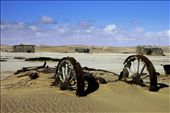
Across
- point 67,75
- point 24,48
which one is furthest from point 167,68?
point 24,48

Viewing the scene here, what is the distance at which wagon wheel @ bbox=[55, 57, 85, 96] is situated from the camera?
12.8 meters

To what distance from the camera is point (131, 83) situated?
15.2m

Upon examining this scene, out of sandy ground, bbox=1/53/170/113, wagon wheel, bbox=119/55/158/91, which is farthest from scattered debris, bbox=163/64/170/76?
sandy ground, bbox=1/53/170/113

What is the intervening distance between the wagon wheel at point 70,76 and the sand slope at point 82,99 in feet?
0.96

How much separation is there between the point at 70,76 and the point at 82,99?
190cm

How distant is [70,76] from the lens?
1395cm

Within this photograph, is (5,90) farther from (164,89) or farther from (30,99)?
(164,89)

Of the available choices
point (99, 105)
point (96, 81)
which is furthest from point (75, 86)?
point (99, 105)

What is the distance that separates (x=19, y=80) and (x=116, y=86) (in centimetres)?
477

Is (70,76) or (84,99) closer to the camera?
(84,99)

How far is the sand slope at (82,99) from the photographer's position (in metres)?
10.9

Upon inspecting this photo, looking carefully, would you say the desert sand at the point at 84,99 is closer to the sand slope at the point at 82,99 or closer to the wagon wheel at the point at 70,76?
the sand slope at the point at 82,99

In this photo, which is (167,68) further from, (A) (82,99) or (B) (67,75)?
(A) (82,99)

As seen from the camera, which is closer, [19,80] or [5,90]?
[5,90]
